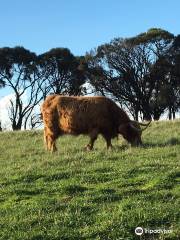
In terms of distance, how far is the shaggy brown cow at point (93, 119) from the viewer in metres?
18.7

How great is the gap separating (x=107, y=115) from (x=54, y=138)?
2109mm

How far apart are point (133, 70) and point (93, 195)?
136 ft

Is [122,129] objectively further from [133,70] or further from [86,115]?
[133,70]

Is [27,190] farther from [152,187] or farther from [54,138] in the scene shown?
[54,138]

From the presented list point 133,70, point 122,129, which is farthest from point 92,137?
point 133,70

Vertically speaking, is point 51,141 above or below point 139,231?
above

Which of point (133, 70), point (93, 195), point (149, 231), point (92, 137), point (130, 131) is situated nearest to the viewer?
point (149, 231)

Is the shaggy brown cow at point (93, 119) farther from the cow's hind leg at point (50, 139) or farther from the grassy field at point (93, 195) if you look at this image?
the grassy field at point (93, 195)

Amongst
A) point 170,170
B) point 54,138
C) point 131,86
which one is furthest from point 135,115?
point 170,170

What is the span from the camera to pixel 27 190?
11227 mm

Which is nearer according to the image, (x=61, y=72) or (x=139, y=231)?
(x=139, y=231)

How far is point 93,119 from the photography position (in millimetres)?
18766

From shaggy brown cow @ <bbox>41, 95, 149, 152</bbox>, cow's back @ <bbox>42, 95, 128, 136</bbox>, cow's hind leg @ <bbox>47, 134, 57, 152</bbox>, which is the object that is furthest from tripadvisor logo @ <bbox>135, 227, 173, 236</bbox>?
cow's hind leg @ <bbox>47, 134, 57, 152</bbox>

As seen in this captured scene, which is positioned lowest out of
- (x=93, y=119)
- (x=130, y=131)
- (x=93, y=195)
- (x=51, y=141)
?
(x=93, y=195)
